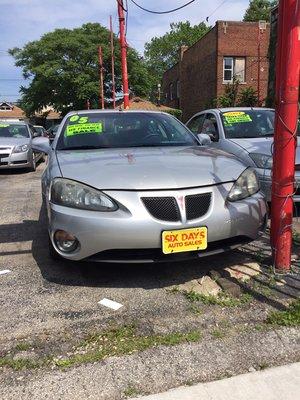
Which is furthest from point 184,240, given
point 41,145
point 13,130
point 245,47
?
point 245,47

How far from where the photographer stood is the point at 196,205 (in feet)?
11.5

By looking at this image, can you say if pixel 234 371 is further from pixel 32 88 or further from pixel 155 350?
pixel 32 88

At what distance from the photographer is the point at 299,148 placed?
5852mm

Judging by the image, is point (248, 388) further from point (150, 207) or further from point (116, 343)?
point (150, 207)

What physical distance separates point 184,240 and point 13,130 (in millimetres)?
11001

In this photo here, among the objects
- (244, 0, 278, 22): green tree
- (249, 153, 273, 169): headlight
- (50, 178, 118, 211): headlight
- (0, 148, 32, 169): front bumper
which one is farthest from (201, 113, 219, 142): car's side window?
(244, 0, 278, 22): green tree

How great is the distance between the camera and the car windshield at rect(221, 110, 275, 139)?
22.7 ft

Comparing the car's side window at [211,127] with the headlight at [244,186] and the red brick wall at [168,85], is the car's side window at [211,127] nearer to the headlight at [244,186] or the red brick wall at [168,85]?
the headlight at [244,186]

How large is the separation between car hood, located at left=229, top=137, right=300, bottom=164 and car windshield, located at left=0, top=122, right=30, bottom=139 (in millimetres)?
8204

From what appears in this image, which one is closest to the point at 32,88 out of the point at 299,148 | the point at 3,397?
the point at 299,148

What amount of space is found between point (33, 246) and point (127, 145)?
1.46m

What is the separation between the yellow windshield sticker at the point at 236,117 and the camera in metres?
7.15

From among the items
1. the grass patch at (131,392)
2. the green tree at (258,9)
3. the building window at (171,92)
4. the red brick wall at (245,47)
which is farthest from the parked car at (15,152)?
the green tree at (258,9)

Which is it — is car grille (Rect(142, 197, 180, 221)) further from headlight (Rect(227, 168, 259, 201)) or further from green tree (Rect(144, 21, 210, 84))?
green tree (Rect(144, 21, 210, 84))
